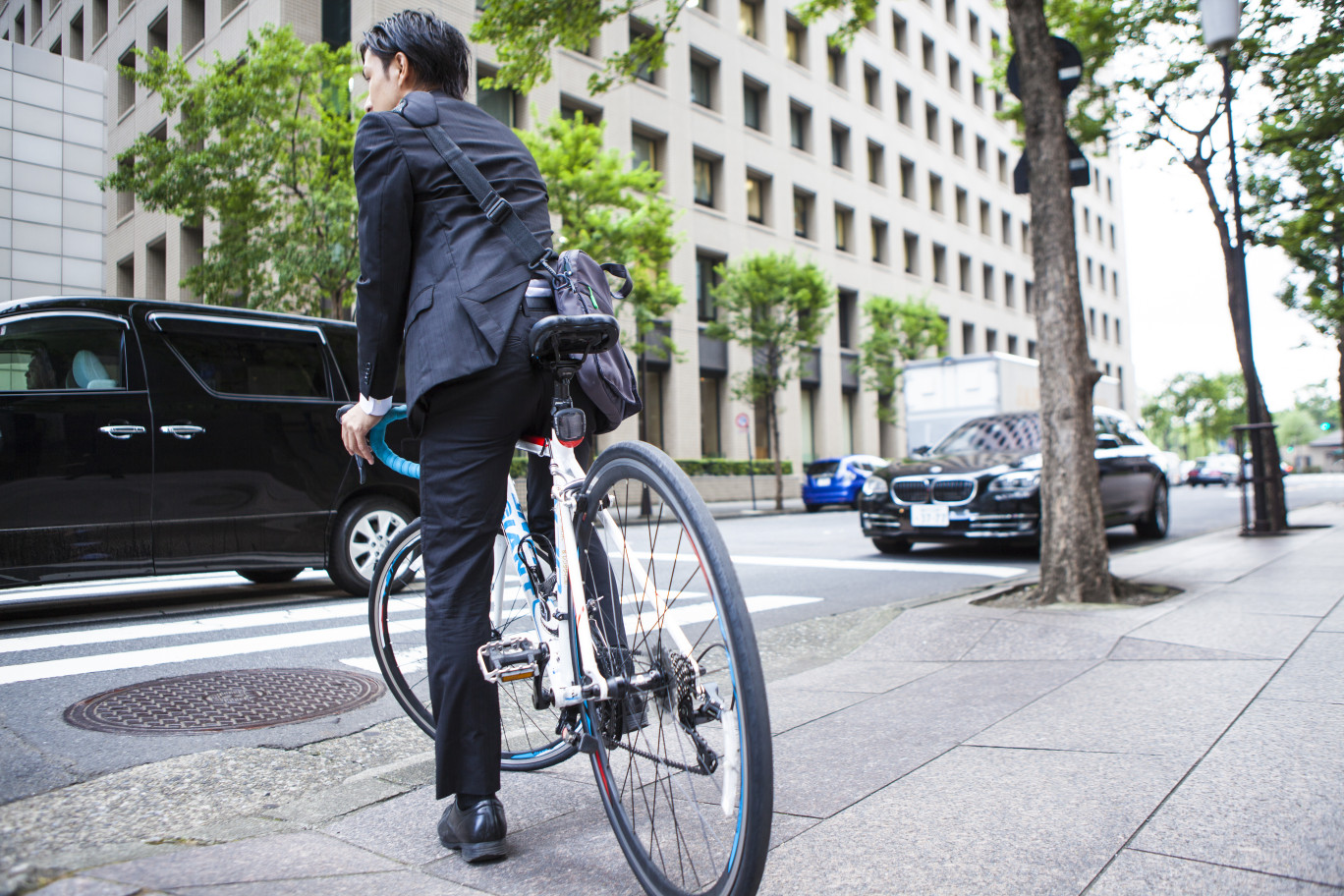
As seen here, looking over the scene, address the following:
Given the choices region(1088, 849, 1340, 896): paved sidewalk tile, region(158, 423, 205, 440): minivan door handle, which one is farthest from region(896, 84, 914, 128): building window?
region(1088, 849, 1340, 896): paved sidewalk tile

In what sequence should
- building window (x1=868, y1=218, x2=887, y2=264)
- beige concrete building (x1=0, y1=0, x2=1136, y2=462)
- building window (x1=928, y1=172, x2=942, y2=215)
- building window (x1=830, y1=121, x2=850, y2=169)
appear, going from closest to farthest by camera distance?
beige concrete building (x1=0, y1=0, x2=1136, y2=462) < building window (x1=830, y1=121, x2=850, y2=169) < building window (x1=868, y1=218, x2=887, y2=264) < building window (x1=928, y1=172, x2=942, y2=215)

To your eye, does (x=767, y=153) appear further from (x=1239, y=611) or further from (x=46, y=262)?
(x=1239, y=611)

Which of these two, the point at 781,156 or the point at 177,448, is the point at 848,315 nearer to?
the point at 781,156

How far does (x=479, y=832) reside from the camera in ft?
7.40

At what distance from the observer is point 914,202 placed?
40.9 meters

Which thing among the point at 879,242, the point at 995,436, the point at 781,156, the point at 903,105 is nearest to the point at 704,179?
the point at 781,156

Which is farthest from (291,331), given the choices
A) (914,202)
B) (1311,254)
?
(914,202)

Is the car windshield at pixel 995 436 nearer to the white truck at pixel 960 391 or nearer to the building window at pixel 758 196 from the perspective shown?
the white truck at pixel 960 391

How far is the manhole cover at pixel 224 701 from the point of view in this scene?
11.8ft

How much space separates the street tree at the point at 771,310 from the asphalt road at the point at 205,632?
1540 cm

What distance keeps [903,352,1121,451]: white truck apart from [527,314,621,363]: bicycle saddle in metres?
16.9

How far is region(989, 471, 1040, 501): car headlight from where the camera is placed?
9.38 m

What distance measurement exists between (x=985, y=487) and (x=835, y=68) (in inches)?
1226

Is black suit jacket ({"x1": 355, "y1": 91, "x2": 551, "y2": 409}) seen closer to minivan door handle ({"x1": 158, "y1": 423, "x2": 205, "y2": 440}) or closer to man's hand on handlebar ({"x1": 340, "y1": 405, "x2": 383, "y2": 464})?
man's hand on handlebar ({"x1": 340, "y1": 405, "x2": 383, "y2": 464})
